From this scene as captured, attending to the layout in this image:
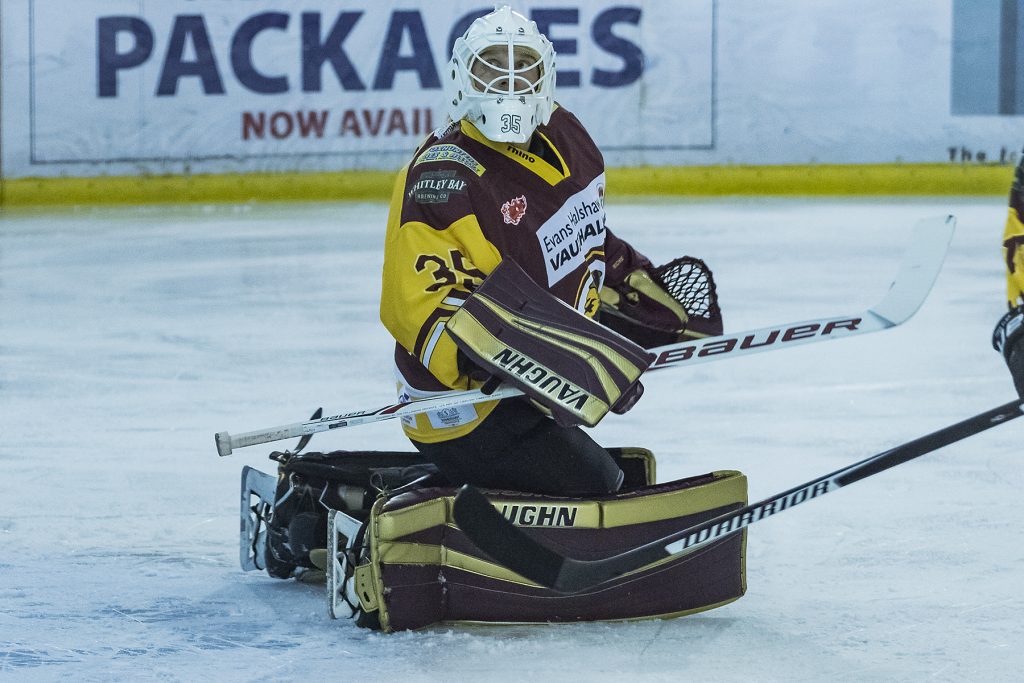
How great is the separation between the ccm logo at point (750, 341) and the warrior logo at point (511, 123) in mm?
363

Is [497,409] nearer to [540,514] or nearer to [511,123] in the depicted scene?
[540,514]

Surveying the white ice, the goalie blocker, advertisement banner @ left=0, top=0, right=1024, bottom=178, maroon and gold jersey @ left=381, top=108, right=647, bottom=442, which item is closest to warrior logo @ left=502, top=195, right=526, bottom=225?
maroon and gold jersey @ left=381, top=108, right=647, bottom=442

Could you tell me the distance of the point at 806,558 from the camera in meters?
2.41

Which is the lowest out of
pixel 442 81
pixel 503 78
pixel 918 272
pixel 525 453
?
pixel 525 453

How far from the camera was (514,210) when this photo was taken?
223 cm

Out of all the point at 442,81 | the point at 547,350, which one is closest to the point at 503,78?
the point at 547,350

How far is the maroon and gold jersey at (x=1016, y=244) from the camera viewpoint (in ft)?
6.60

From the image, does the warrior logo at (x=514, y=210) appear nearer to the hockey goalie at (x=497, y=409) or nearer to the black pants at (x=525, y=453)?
the hockey goalie at (x=497, y=409)

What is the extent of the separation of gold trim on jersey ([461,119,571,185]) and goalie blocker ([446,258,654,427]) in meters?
0.25

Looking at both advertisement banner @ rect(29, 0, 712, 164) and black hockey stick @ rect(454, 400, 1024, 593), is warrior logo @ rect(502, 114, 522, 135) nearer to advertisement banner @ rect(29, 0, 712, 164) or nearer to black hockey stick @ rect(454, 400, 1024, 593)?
black hockey stick @ rect(454, 400, 1024, 593)

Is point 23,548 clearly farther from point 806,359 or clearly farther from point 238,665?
point 806,359

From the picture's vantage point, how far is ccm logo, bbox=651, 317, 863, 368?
2115 millimetres

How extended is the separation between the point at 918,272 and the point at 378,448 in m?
1.31

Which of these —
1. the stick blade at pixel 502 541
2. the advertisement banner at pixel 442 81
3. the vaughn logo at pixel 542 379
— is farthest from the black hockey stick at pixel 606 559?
the advertisement banner at pixel 442 81
